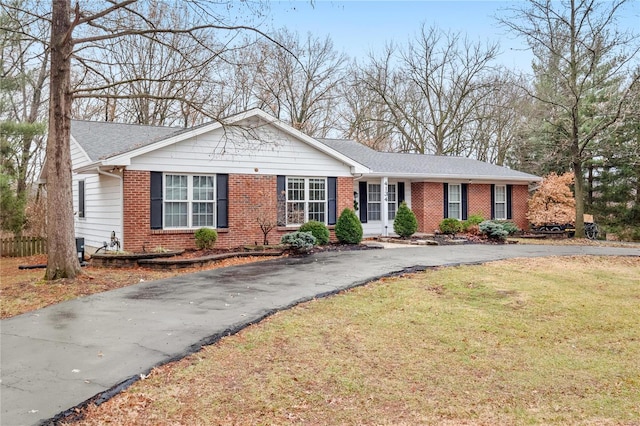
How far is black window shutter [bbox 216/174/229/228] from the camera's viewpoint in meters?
14.1

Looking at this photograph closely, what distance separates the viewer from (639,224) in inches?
1001

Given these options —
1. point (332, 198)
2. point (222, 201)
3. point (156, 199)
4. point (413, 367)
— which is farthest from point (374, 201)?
point (413, 367)

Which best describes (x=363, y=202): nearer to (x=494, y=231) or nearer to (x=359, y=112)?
(x=494, y=231)

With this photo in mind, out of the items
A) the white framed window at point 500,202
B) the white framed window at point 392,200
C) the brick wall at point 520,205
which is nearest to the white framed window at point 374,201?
the white framed window at point 392,200

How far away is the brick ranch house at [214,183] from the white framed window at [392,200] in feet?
1.88

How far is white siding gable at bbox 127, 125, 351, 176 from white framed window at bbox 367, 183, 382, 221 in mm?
2717

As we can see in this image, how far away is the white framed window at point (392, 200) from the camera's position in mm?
19547

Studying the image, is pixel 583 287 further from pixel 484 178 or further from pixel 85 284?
pixel 484 178

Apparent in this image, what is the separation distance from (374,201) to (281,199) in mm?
5212

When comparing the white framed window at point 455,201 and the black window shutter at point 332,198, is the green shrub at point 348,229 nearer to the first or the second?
the black window shutter at point 332,198

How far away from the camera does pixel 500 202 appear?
2166 cm

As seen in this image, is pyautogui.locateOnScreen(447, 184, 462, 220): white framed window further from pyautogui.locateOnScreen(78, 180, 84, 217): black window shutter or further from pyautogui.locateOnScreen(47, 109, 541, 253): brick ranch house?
pyautogui.locateOnScreen(78, 180, 84, 217): black window shutter

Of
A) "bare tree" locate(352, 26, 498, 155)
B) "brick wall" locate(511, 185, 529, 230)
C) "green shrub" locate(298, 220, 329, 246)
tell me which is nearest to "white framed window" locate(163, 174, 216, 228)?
"green shrub" locate(298, 220, 329, 246)

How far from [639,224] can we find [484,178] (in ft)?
37.5
